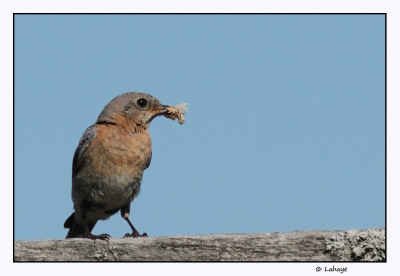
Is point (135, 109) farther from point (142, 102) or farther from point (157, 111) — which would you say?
point (157, 111)

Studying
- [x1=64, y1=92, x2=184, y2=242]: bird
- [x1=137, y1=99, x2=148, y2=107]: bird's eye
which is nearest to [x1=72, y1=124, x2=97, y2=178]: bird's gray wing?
[x1=64, y1=92, x2=184, y2=242]: bird

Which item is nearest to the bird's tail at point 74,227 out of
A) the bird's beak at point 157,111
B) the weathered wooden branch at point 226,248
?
the bird's beak at point 157,111

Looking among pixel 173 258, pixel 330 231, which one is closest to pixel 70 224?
pixel 173 258

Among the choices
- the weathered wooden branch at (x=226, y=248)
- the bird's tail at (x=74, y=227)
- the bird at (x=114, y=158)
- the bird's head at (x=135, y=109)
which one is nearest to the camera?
the weathered wooden branch at (x=226, y=248)

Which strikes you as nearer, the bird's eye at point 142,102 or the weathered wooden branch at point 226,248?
the weathered wooden branch at point 226,248

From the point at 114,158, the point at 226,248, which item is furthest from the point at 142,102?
the point at 226,248

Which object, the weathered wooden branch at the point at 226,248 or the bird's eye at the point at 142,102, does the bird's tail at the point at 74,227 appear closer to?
the bird's eye at the point at 142,102

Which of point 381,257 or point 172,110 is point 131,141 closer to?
point 172,110
